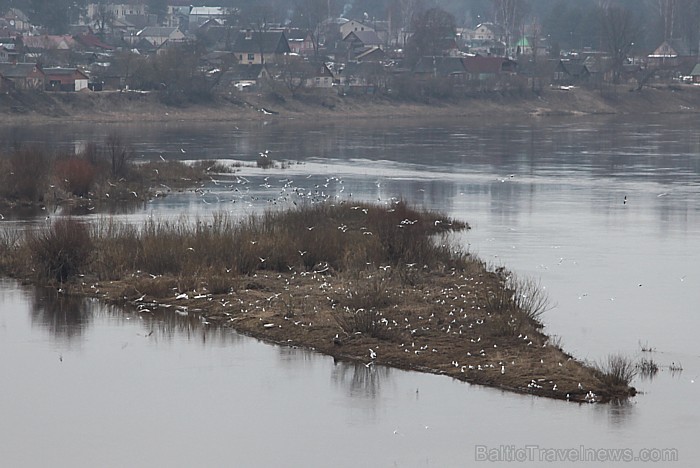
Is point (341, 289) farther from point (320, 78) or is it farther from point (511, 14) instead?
point (511, 14)

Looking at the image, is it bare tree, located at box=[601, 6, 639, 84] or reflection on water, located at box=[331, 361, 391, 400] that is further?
bare tree, located at box=[601, 6, 639, 84]

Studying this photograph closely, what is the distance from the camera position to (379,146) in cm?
5959

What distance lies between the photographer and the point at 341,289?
2014cm

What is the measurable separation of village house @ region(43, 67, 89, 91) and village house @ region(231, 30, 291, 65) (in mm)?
27421

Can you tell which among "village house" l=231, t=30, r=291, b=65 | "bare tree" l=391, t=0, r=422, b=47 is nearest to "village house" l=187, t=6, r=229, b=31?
"bare tree" l=391, t=0, r=422, b=47

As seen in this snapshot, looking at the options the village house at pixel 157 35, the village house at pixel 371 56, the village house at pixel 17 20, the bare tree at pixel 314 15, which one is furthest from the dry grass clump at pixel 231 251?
the bare tree at pixel 314 15

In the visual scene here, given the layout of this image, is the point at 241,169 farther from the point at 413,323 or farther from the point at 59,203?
the point at 413,323

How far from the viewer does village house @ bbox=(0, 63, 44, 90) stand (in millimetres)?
78500

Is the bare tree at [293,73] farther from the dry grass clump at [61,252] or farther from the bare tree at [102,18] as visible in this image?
the dry grass clump at [61,252]

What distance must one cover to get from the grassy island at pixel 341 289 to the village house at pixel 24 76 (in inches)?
2156

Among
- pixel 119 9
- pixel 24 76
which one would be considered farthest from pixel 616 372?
pixel 119 9

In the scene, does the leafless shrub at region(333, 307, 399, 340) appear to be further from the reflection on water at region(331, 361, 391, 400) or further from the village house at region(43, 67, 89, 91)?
the village house at region(43, 67, 89, 91)

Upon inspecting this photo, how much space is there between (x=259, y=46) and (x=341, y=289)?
3623 inches

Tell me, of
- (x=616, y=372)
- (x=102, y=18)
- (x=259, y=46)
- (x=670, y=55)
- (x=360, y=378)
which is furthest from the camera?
(x=102, y=18)
